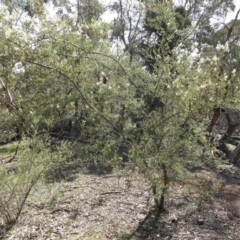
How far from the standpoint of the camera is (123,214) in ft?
12.7

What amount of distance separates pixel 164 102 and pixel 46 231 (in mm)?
2224

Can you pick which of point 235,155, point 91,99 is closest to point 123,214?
point 91,99

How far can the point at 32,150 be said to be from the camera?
335cm

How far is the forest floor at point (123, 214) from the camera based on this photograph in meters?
3.38

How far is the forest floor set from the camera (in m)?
3.38

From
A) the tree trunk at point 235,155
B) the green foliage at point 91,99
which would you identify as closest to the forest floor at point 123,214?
the green foliage at point 91,99

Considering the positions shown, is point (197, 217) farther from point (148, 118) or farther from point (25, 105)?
point (25, 105)

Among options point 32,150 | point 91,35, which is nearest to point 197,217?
point 32,150

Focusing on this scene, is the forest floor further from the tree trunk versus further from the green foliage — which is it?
the tree trunk

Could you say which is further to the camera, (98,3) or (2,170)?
Answer: (98,3)

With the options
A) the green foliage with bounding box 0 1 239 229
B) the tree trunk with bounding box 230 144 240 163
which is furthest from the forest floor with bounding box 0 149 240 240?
the tree trunk with bounding box 230 144 240 163

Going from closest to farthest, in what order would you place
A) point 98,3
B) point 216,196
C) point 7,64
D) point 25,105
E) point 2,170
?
point 7,64, point 2,170, point 25,105, point 216,196, point 98,3

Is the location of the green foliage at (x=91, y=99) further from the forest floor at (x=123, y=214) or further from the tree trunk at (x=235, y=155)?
the tree trunk at (x=235, y=155)

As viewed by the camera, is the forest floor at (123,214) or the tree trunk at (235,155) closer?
the forest floor at (123,214)
